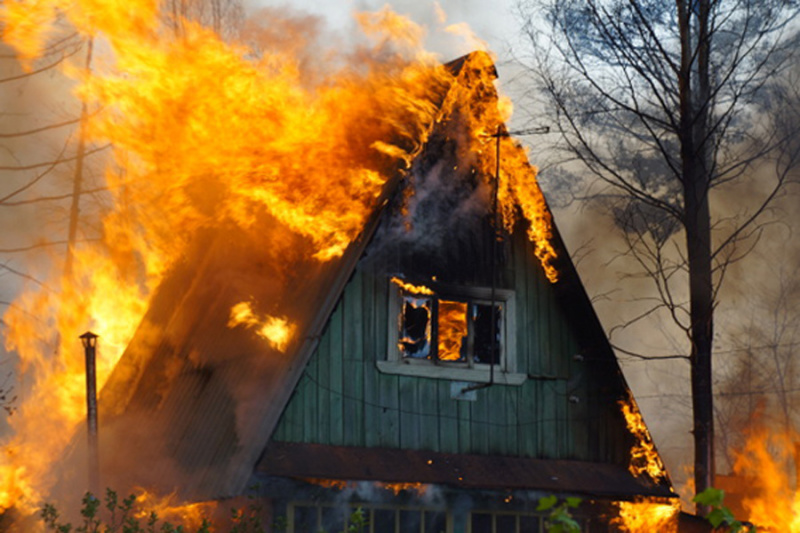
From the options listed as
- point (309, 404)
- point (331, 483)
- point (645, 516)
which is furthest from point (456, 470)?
point (645, 516)

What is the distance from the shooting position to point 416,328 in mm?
15867

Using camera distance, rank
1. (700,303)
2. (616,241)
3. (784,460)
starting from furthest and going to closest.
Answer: (784,460), (616,241), (700,303)

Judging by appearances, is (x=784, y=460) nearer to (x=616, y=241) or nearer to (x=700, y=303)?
(x=616, y=241)

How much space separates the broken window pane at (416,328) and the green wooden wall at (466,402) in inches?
12.1

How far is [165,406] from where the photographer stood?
16453 millimetres

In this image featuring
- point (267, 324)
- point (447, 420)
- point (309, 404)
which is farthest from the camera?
point (447, 420)

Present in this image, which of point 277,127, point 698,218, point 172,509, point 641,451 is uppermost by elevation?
point 277,127

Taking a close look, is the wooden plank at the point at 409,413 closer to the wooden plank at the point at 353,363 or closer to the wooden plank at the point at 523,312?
the wooden plank at the point at 353,363

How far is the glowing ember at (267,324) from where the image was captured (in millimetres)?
15250

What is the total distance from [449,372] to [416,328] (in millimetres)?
791

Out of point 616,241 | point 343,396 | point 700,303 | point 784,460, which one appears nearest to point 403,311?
point 343,396

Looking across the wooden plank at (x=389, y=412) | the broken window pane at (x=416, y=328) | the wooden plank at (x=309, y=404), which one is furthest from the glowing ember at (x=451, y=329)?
the wooden plank at (x=309, y=404)

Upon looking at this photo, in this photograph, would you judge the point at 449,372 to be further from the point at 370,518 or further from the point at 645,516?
the point at 645,516

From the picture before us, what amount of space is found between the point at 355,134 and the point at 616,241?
49.4 feet
